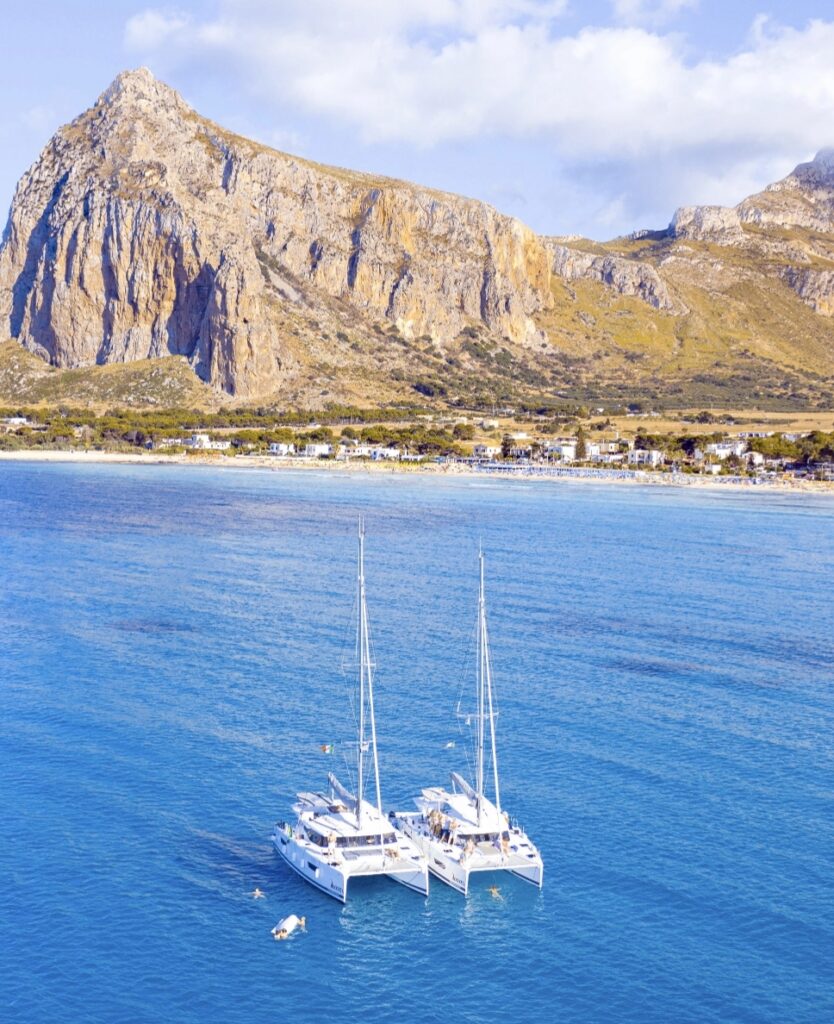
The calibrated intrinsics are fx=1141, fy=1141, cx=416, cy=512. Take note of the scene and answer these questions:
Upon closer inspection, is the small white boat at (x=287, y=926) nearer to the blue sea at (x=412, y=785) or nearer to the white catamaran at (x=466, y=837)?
the blue sea at (x=412, y=785)

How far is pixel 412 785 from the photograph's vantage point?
4097 centimetres

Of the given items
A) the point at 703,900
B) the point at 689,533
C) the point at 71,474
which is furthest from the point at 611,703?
the point at 71,474

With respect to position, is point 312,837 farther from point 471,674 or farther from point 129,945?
point 471,674

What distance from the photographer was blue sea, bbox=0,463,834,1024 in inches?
1164

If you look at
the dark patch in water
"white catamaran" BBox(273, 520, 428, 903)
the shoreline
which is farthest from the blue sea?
the shoreline

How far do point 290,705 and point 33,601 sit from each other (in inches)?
1070

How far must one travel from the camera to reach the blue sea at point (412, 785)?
29.6 metres

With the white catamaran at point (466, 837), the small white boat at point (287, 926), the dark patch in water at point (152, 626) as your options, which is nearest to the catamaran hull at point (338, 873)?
the white catamaran at point (466, 837)

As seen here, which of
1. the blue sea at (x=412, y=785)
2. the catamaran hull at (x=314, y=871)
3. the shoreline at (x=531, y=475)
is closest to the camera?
the blue sea at (x=412, y=785)

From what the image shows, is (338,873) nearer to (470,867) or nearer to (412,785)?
(470,867)

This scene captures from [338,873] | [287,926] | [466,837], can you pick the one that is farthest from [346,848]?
[287,926]

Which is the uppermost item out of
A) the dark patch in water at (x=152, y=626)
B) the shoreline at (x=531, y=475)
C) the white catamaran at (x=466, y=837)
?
the shoreline at (x=531, y=475)

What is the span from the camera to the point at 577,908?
33219 mm

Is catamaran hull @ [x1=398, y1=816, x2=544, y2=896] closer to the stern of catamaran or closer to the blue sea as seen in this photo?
the stern of catamaran
